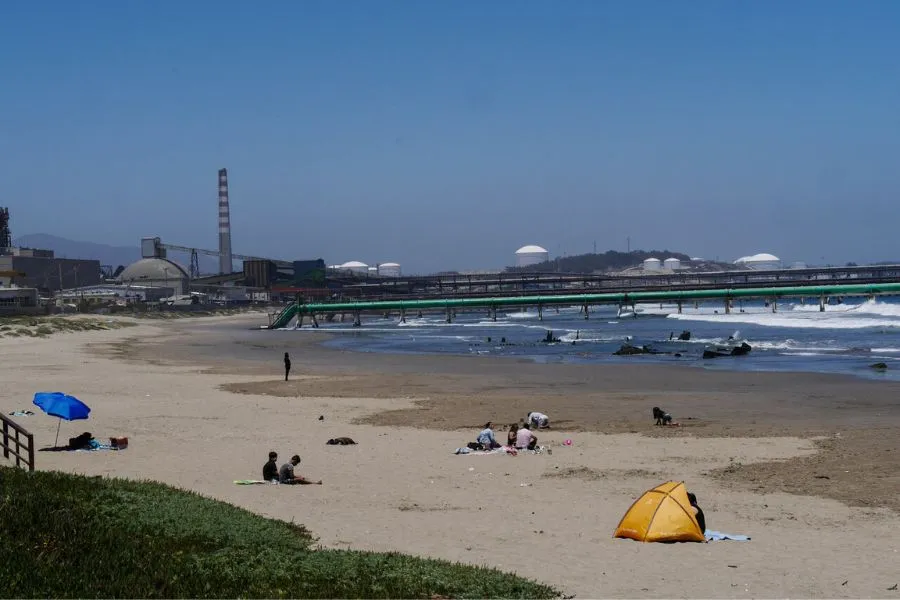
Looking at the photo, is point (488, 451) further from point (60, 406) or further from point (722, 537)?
point (60, 406)

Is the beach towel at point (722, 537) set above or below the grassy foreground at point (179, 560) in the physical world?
below

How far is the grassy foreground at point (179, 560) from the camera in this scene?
8484 millimetres

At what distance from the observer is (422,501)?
14.8 meters

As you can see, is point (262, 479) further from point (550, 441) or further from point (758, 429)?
point (758, 429)

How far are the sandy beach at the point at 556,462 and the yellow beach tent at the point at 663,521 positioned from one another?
27cm

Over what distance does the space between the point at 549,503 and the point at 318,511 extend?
3361 mm

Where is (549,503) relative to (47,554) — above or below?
below

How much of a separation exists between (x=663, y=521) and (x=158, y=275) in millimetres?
159994

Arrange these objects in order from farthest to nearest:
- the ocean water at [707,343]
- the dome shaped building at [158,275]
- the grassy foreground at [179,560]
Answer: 1. the dome shaped building at [158,275]
2. the ocean water at [707,343]
3. the grassy foreground at [179,560]

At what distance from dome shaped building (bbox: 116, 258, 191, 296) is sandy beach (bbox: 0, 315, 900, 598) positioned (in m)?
118

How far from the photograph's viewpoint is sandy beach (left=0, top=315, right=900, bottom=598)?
1123cm

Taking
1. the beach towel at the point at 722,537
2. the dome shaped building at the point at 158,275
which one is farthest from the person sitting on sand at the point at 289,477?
the dome shaped building at the point at 158,275

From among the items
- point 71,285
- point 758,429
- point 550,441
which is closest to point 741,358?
point 758,429

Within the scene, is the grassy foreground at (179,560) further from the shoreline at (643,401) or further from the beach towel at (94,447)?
the shoreline at (643,401)
